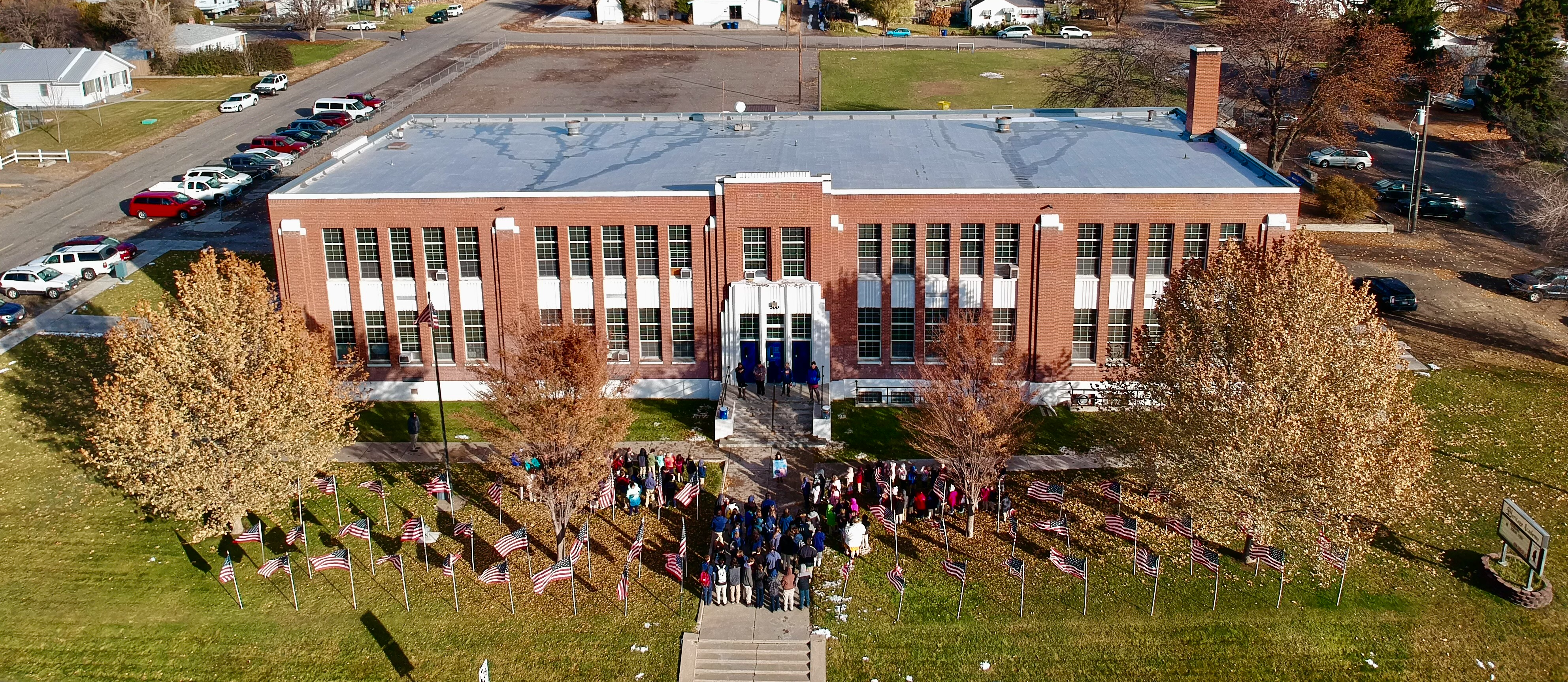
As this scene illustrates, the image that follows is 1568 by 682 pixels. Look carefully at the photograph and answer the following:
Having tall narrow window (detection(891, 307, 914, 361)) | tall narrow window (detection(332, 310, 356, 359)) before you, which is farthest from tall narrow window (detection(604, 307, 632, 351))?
tall narrow window (detection(891, 307, 914, 361))

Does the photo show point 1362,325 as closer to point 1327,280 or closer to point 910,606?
point 1327,280

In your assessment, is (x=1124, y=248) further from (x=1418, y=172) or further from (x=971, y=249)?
(x=1418, y=172)

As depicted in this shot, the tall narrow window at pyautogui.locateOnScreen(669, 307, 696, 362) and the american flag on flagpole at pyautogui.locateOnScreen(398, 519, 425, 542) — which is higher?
the tall narrow window at pyautogui.locateOnScreen(669, 307, 696, 362)

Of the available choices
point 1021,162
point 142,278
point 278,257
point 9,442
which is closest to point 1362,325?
point 1021,162

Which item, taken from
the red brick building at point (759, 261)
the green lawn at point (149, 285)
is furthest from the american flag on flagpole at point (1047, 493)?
the green lawn at point (149, 285)

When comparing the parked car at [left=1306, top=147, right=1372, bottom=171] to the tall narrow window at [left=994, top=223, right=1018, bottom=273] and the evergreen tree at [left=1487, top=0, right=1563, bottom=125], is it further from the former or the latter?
the tall narrow window at [left=994, top=223, right=1018, bottom=273]
